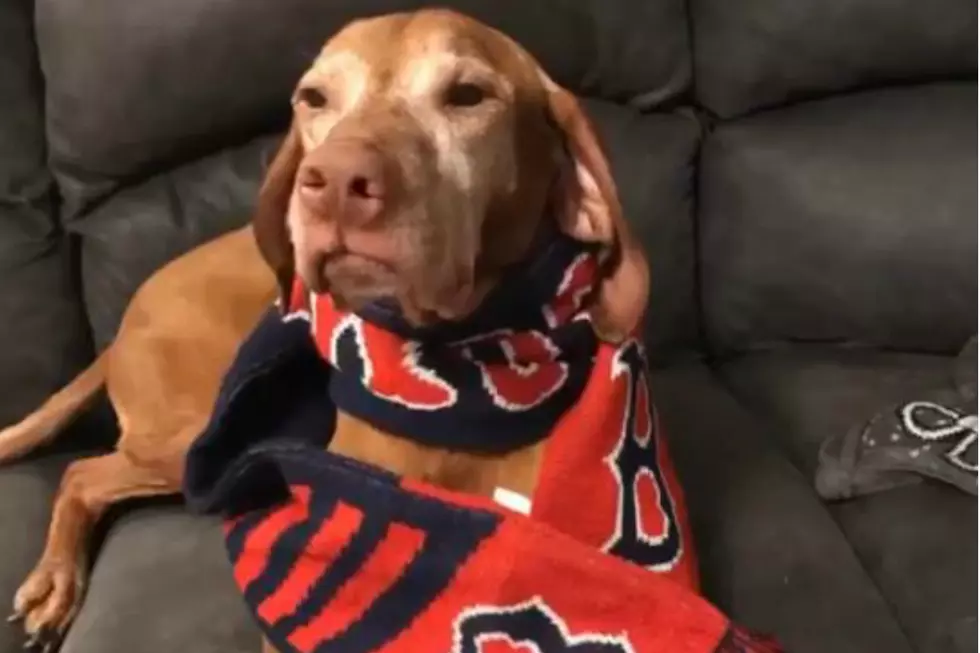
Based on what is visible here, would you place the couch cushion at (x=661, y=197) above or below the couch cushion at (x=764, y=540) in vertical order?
above

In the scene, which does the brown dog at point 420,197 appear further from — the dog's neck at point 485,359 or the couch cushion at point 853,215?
the couch cushion at point 853,215

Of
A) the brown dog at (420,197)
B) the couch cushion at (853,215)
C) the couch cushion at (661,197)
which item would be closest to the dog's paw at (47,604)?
the brown dog at (420,197)

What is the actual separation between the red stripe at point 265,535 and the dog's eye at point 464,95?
0.43 m

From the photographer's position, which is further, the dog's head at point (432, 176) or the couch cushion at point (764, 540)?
the couch cushion at point (764, 540)

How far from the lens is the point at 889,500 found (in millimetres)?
1700

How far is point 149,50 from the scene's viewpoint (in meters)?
1.82

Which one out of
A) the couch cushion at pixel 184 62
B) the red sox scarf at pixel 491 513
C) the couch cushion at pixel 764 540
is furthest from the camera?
the couch cushion at pixel 184 62

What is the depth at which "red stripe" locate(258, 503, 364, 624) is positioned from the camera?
4.79 feet

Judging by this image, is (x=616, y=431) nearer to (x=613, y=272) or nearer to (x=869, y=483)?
(x=613, y=272)

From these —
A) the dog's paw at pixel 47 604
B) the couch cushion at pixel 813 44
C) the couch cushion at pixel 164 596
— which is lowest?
the dog's paw at pixel 47 604

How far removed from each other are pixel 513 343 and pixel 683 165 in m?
0.63

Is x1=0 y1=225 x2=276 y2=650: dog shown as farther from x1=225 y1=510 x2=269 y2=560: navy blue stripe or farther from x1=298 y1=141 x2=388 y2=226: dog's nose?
x1=298 y1=141 x2=388 y2=226: dog's nose

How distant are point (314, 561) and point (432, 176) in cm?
42

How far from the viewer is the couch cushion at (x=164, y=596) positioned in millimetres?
1488
